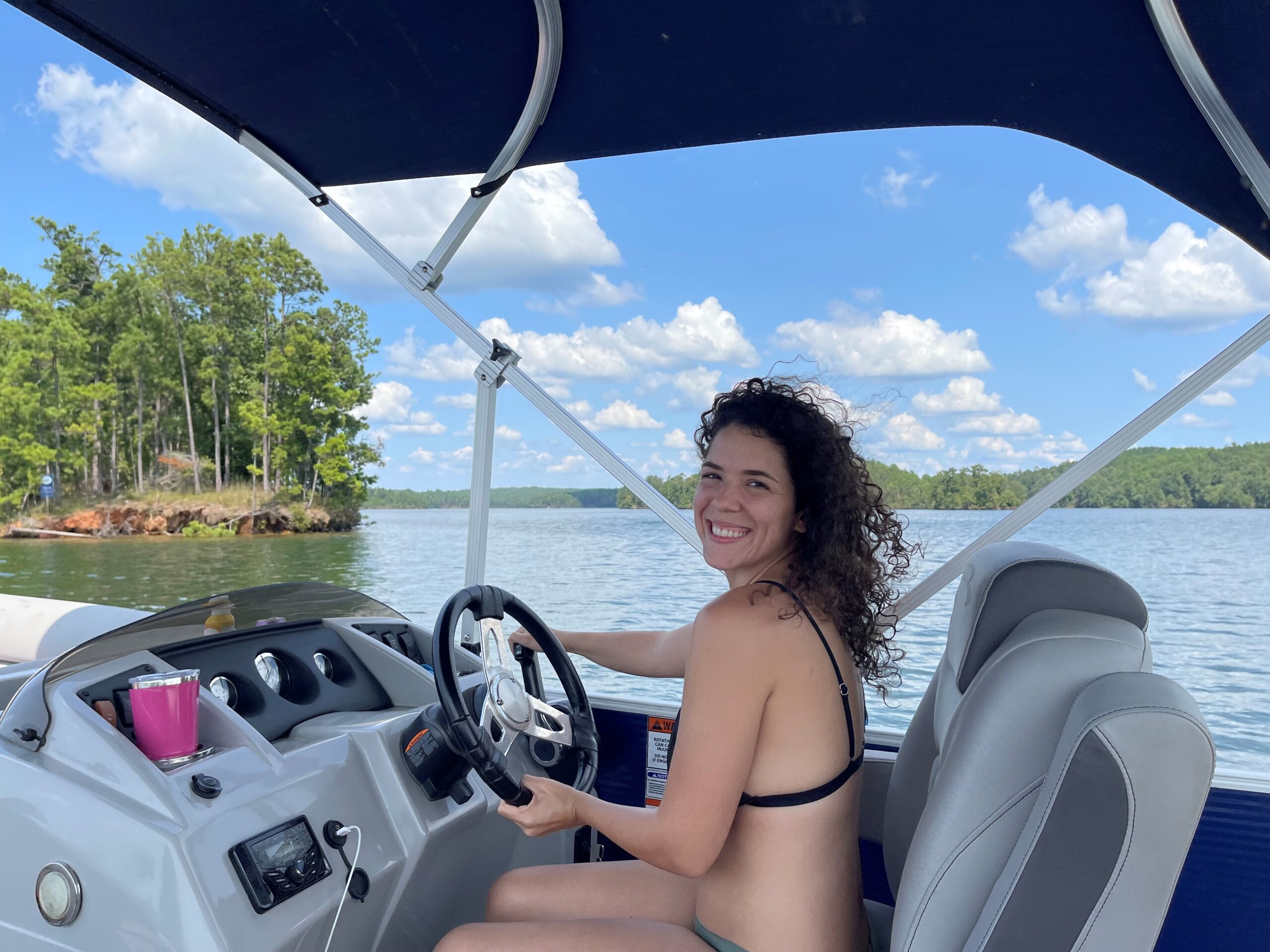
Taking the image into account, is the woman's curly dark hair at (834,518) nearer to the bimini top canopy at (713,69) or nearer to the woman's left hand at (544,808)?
the woman's left hand at (544,808)

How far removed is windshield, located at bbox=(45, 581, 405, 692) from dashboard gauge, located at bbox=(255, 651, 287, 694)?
0.07 metres

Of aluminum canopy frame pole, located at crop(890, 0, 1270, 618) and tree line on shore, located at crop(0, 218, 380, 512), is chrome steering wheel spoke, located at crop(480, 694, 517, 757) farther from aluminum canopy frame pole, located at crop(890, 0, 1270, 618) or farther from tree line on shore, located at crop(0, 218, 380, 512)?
tree line on shore, located at crop(0, 218, 380, 512)

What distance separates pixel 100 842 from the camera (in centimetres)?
115

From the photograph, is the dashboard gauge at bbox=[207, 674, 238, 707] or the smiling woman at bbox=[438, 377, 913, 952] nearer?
the smiling woman at bbox=[438, 377, 913, 952]

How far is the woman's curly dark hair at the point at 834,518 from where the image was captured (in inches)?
51.4

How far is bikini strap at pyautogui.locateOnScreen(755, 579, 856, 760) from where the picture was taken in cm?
121

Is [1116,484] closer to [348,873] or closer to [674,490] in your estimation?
[674,490]

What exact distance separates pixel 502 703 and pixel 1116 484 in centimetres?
1028

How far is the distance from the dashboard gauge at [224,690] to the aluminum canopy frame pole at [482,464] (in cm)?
83

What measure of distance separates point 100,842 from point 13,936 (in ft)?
0.74

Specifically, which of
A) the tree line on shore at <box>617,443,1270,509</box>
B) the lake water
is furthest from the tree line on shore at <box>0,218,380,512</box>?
the tree line on shore at <box>617,443,1270,509</box>

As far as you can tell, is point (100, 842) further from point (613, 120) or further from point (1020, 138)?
point (1020, 138)

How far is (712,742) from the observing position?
45.1 inches

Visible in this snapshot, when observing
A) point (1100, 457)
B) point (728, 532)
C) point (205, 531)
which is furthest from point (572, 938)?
point (205, 531)
